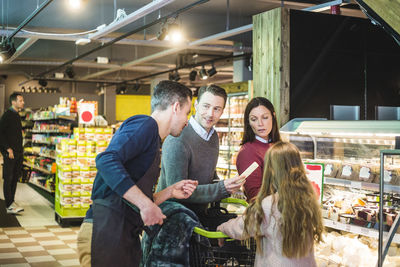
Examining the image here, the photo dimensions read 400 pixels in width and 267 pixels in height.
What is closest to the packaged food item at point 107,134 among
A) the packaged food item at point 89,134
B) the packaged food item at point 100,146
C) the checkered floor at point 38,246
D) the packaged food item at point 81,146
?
the packaged food item at point 89,134

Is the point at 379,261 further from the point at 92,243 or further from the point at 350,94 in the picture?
the point at 350,94

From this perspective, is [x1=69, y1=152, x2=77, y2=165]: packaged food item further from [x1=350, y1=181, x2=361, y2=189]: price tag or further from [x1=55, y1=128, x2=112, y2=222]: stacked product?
[x1=350, y1=181, x2=361, y2=189]: price tag

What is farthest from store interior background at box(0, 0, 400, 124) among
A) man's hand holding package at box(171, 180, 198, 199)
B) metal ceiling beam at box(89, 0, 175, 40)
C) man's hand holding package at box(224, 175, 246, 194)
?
man's hand holding package at box(171, 180, 198, 199)

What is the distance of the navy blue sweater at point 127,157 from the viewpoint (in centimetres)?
226

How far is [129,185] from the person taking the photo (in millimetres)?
2258

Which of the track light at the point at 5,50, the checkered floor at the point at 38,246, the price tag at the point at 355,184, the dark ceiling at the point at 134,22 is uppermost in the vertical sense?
the dark ceiling at the point at 134,22

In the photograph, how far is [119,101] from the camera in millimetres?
23031

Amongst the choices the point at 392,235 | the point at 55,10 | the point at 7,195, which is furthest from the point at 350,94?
the point at 55,10

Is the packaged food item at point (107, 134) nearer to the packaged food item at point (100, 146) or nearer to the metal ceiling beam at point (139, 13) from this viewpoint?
the packaged food item at point (100, 146)

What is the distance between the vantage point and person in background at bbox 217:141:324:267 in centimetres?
244

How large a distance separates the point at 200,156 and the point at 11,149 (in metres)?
6.69

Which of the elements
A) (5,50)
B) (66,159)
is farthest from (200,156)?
(5,50)

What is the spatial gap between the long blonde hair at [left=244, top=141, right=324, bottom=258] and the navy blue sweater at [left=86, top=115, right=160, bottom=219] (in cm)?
61

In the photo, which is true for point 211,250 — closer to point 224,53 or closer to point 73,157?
point 73,157
